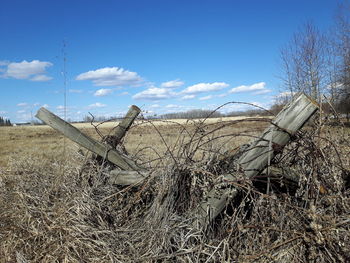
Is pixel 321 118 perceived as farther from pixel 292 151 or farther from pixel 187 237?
pixel 187 237

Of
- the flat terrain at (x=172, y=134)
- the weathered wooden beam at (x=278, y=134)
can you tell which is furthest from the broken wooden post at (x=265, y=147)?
the flat terrain at (x=172, y=134)

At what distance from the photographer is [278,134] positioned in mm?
2252

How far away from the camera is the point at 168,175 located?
101 inches

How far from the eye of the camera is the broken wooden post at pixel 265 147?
219 cm

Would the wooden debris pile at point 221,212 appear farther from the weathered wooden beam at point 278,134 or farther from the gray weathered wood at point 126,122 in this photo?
the gray weathered wood at point 126,122

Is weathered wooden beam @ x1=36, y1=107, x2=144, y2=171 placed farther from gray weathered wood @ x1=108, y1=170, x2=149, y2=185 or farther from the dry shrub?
the dry shrub

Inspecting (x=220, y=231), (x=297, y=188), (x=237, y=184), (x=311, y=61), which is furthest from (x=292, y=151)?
(x=311, y=61)

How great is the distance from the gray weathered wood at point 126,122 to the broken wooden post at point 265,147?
1.68m

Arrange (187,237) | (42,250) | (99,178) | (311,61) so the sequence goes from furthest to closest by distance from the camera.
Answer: (311,61), (99,178), (42,250), (187,237)

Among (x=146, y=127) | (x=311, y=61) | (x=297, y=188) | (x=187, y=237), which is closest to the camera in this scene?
(x=187, y=237)

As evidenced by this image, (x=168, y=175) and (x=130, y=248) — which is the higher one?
(x=168, y=175)

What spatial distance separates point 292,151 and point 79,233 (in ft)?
7.18

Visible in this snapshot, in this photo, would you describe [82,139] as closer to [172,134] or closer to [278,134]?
[172,134]

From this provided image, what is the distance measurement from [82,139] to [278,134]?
2.06 meters
